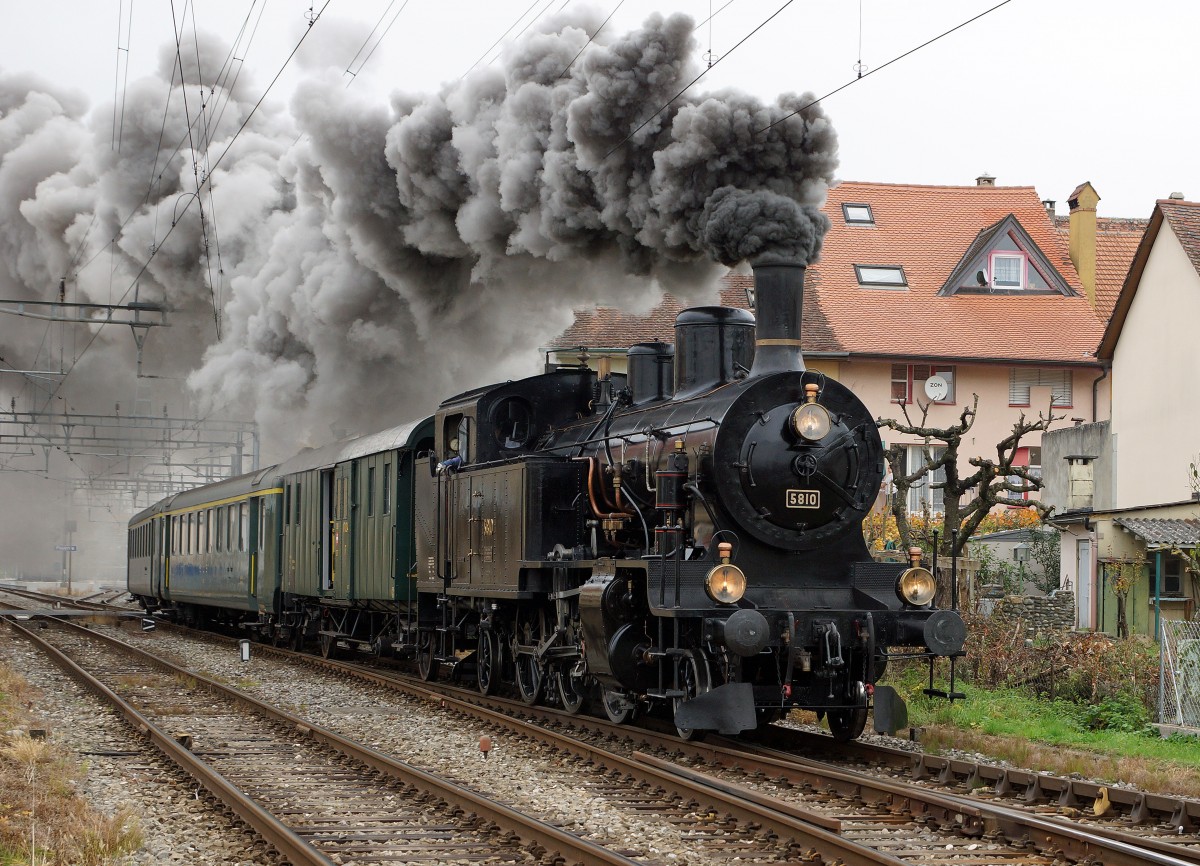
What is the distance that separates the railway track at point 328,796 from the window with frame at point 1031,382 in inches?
906

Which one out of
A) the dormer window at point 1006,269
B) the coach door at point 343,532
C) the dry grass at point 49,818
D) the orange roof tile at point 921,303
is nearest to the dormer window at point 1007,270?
the dormer window at point 1006,269

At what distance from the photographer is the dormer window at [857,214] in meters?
35.9

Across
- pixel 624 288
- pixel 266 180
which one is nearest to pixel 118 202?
pixel 266 180

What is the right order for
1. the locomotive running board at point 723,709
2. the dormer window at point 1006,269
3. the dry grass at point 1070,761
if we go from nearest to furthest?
the dry grass at point 1070,761 → the locomotive running board at point 723,709 → the dormer window at point 1006,269

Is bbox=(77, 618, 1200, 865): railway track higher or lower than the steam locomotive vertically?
lower

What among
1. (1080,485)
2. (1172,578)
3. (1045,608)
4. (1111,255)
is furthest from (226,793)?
(1111,255)

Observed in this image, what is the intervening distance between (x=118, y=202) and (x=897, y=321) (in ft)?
56.6

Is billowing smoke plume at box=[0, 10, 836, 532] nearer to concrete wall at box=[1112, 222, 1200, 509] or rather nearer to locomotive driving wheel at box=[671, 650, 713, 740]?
locomotive driving wheel at box=[671, 650, 713, 740]

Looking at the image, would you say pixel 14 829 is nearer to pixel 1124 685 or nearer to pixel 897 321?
pixel 1124 685

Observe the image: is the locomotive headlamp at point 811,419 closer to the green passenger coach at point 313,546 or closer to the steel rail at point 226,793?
the steel rail at point 226,793

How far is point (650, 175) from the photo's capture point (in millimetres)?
13133

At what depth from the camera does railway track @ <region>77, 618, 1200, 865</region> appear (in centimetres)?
673

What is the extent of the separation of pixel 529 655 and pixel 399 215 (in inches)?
299

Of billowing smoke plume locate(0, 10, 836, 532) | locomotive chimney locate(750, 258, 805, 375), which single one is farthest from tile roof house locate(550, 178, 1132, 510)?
locomotive chimney locate(750, 258, 805, 375)
